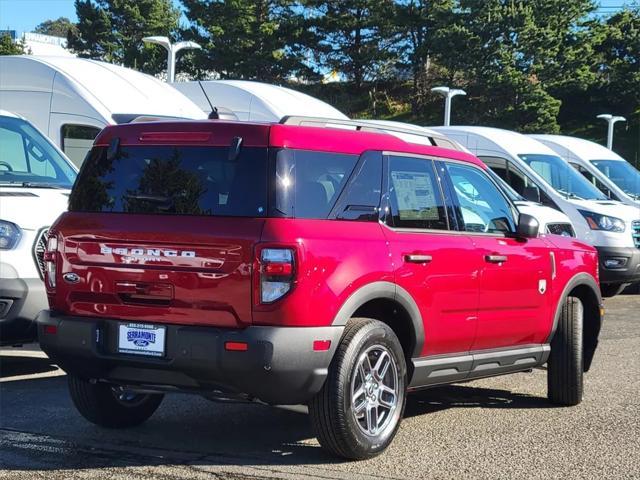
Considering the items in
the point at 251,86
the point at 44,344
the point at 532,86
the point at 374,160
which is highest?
the point at 532,86

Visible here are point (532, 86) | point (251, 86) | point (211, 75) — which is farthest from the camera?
point (211, 75)

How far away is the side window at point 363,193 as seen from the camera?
555 cm

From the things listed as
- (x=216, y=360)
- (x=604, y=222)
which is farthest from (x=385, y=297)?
(x=604, y=222)

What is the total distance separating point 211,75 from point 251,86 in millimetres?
42635

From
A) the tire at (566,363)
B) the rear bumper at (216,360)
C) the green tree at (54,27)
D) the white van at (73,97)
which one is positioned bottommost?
the tire at (566,363)

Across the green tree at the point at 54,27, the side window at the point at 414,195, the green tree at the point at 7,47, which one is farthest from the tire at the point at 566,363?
the green tree at the point at 54,27

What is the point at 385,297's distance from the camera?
5594mm

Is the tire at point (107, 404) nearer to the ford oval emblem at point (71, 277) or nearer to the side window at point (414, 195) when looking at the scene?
the ford oval emblem at point (71, 277)

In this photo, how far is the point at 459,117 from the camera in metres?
54.9

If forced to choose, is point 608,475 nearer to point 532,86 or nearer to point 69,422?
point 69,422

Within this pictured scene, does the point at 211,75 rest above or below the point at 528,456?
above

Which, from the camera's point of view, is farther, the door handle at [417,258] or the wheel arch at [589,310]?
the wheel arch at [589,310]

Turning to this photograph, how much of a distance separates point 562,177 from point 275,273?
1077 cm

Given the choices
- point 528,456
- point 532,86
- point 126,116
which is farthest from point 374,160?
point 532,86
